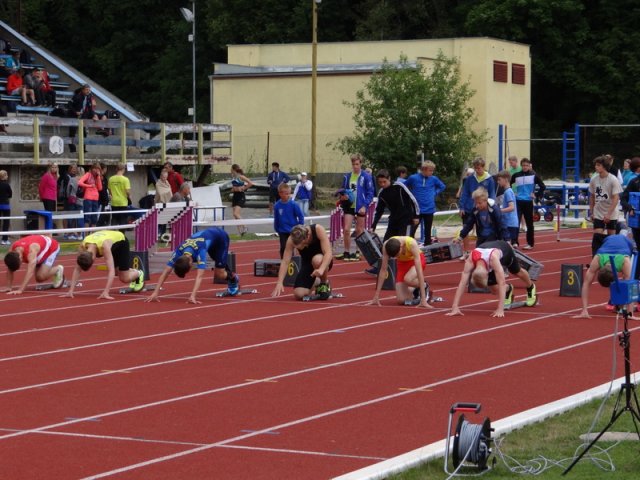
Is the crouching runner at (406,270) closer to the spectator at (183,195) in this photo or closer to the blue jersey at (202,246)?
the blue jersey at (202,246)

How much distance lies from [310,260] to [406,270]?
136 cm

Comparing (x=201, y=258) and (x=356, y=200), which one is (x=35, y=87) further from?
(x=201, y=258)

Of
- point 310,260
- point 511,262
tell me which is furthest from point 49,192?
point 511,262

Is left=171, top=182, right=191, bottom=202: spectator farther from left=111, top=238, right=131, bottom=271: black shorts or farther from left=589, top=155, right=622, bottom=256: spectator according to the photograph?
left=589, top=155, right=622, bottom=256: spectator

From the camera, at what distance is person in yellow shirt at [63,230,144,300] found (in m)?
17.3

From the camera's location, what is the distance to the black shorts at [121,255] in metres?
18.0

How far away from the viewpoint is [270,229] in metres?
33.3

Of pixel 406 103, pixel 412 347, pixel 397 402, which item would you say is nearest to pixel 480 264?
pixel 412 347

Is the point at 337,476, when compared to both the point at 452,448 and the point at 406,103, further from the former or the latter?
the point at 406,103

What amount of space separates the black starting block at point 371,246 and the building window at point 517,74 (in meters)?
34.1

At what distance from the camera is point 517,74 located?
53469 millimetres

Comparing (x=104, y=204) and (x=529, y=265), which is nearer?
(x=529, y=265)

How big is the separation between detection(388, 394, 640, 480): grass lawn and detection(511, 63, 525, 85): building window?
44.6m

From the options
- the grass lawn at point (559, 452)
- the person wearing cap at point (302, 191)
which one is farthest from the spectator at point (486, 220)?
the person wearing cap at point (302, 191)
